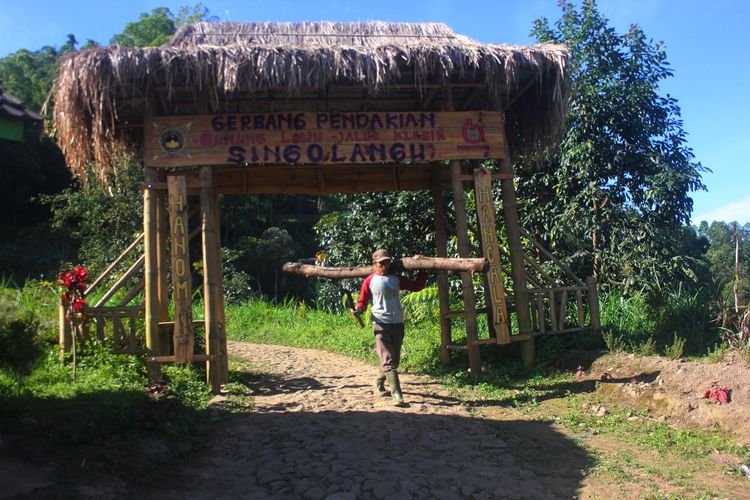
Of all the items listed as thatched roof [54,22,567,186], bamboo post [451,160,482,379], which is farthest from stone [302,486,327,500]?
thatched roof [54,22,567,186]

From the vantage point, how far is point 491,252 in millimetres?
7262

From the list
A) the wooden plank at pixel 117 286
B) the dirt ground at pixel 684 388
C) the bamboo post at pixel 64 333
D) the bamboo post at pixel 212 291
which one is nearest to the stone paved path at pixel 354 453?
the bamboo post at pixel 212 291

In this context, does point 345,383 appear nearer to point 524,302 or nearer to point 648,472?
point 524,302

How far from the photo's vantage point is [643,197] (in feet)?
31.4

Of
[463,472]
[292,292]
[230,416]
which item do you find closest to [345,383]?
[230,416]

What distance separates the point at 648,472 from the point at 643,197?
627cm

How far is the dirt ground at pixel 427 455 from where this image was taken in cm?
392

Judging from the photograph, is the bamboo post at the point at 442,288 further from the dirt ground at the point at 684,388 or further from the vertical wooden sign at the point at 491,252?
the dirt ground at the point at 684,388

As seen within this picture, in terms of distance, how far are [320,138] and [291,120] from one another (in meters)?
0.40

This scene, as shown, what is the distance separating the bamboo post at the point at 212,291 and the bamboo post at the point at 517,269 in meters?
3.51

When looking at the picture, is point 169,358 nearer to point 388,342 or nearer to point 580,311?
point 388,342

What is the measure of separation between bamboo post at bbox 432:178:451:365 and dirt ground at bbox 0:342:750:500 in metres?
1.42

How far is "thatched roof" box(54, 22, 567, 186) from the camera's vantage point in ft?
21.5

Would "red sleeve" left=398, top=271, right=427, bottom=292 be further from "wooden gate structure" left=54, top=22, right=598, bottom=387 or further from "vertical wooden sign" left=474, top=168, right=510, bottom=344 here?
"vertical wooden sign" left=474, top=168, right=510, bottom=344
